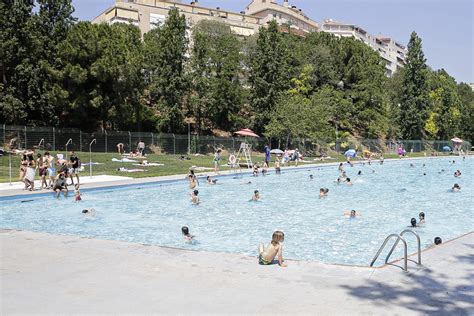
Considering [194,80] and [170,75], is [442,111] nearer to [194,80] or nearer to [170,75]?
[194,80]

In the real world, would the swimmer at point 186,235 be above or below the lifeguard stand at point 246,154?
below

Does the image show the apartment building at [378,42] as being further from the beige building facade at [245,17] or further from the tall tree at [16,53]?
the tall tree at [16,53]

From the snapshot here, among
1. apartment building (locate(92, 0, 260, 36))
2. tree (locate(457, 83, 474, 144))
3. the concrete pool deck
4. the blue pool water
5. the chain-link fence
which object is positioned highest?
apartment building (locate(92, 0, 260, 36))

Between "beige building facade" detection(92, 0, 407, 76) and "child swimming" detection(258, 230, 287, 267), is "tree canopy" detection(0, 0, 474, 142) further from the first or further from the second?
"child swimming" detection(258, 230, 287, 267)

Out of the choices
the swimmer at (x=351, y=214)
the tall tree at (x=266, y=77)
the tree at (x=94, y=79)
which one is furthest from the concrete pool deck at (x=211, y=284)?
the tall tree at (x=266, y=77)

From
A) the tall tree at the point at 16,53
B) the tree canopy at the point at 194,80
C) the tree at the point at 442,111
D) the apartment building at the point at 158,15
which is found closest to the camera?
the tall tree at the point at 16,53

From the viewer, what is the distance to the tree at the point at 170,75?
149 ft

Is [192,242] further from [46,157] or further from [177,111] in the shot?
[177,111]

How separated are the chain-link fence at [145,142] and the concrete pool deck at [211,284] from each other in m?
20.1

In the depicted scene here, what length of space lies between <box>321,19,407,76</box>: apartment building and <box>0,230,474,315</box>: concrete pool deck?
10053 centimetres

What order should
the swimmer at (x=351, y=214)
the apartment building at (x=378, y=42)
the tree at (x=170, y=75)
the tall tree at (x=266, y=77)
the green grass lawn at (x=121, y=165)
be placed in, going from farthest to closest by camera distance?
the apartment building at (x=378, y=42) → the tall tree at (x=266, y=77) → the tree at (x=170, y=75) → the green grass lawn at (x=121, y=165) → the swimmer at (x=351, y=214)

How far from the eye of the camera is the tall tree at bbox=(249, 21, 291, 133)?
52.0m

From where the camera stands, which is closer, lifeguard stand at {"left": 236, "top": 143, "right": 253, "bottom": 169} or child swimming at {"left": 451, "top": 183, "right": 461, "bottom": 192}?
child swimming at {"left": 451, "top": 183, "right": 461, "bottom": 192}

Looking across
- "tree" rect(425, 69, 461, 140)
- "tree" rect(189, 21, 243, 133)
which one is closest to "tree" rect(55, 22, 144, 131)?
"tree" rect(189, 21, 243, 133)
